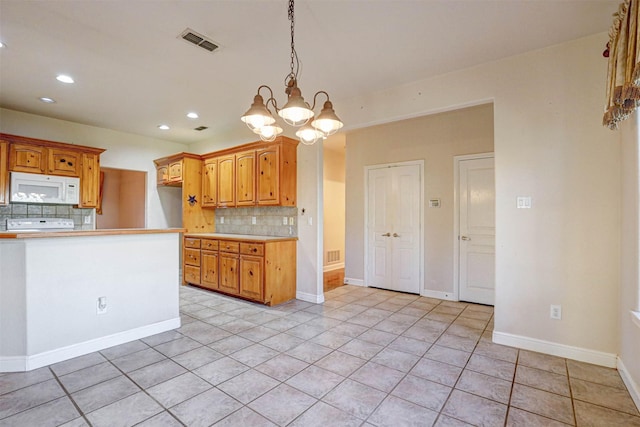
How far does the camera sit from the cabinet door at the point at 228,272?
178 inches

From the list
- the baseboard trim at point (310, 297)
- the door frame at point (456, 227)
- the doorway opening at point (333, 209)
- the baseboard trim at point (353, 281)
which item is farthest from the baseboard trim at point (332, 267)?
the door frame at point (456, 227)

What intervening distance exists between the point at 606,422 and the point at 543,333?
1.04 metres

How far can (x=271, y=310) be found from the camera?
4.04 meters

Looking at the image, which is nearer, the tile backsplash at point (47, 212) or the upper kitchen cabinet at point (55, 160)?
the upper kitchen cabinet at point (55, 160)

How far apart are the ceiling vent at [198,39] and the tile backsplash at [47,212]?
3.94 m

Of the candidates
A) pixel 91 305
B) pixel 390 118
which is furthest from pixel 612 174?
pixel 91 305

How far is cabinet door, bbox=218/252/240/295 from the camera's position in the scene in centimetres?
452

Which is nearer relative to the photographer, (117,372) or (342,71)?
(117,372)

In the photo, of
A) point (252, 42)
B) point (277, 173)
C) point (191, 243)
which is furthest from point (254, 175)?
point (252, 42)

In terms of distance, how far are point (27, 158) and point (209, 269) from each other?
9.72 feet

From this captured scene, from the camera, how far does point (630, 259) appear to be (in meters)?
2.25

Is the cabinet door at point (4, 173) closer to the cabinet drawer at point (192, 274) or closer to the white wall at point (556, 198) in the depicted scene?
the cabinet drawer at point (192, 274)

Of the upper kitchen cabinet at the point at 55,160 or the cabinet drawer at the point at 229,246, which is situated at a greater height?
the upper kitchen cabinet at the point at 55,160

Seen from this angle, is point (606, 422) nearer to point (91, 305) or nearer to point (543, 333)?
point (543, 333)
